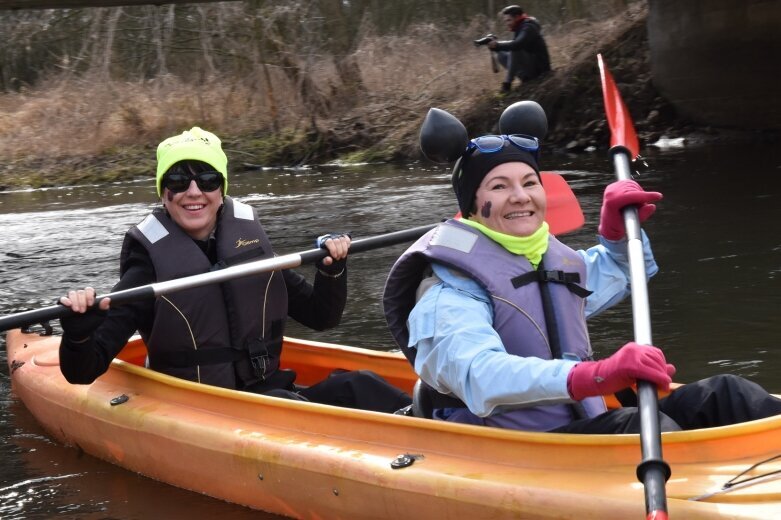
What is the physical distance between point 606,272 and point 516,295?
510 mm

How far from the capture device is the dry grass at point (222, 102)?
1541cm

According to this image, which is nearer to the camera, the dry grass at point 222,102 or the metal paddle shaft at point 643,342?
the metal paddle shaft at point 643,342

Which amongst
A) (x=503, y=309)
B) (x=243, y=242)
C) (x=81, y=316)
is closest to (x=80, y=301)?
(x=81, y=316)

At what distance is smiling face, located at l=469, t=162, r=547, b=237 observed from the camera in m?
3.06

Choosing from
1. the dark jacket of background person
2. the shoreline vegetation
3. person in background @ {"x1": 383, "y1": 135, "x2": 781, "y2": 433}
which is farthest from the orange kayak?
the shoreline vegetation

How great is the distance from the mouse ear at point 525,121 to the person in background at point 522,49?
10973mm

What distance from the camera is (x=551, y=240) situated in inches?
127

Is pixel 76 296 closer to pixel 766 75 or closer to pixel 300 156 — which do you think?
pixel 766 75

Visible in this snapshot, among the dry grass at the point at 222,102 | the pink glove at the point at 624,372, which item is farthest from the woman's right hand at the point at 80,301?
the dry grass at the point at 222,102

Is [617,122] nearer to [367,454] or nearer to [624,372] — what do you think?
[367,454]

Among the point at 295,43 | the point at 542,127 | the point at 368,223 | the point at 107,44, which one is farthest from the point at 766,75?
the point at 542,127

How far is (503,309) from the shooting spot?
3.04 m

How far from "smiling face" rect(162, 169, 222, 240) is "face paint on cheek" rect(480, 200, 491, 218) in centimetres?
131

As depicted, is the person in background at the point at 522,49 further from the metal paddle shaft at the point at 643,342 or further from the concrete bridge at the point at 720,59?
the metal paddle shaft at the point at 643,342
